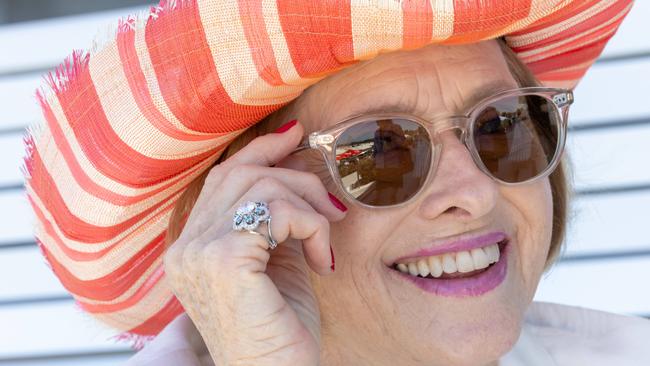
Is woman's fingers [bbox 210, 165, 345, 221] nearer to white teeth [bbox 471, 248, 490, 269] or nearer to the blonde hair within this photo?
the blonde hair

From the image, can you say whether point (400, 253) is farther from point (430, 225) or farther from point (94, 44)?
point (94, 44)

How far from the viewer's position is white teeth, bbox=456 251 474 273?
1856 millimetres

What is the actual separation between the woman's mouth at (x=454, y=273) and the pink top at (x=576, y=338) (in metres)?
0.50

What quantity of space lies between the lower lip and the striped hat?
0.47m

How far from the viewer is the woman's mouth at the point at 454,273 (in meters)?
1.84

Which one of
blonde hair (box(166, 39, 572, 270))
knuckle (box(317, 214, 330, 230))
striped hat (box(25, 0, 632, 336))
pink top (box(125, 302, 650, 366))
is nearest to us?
striped hat (box(25, 0, 632, 336))

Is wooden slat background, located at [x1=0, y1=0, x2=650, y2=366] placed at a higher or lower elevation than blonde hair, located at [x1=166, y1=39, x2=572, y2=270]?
lower

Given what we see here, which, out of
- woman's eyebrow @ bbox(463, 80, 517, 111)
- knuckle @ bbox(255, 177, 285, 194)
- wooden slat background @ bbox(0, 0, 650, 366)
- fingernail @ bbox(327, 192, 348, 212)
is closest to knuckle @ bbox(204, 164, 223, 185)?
knuckle @ bbox(255, 177, 285, 194)

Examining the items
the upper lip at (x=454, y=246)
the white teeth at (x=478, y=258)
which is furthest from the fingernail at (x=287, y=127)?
the white teeth at (x=478, y=258)

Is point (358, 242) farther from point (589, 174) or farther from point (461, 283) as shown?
point (589, 174)

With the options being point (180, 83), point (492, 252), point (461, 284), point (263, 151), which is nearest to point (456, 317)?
point (461, 284)

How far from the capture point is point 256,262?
1.66 metres

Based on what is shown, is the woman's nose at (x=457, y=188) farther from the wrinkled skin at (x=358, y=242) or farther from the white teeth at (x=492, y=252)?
the white teeth at (x=492, y=252)

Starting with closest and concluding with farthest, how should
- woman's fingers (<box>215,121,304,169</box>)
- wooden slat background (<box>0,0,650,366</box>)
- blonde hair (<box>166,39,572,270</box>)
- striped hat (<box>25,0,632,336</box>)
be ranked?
1. striped hat (<box>25,0,632,336</box>)
2. woman's fingers (<box>215,121,304,169</box>)
3. blonde hair (<box>166,39,572,270</box>)
4. wooden slat background (<box>0,0,650,366</box>)
